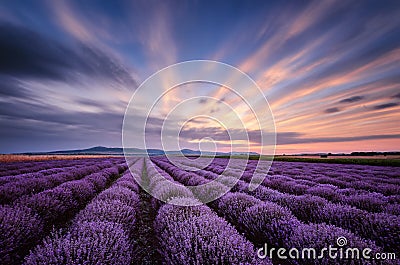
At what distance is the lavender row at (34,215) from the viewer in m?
2.59

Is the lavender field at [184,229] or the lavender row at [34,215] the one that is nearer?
the lavender field at [184,229]

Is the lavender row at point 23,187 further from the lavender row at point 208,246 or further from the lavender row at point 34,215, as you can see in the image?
the lavender row at point 208,246

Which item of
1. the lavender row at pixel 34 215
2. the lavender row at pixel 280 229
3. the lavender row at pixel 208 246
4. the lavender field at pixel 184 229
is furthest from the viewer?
the lavender row at pixel 34 215

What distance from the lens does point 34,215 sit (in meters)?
3.45

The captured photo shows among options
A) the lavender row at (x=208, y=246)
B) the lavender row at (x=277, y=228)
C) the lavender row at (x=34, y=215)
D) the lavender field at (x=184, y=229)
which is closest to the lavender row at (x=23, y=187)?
the lavender field at (x=184, y=229)

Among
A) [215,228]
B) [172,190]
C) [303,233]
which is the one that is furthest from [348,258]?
[172,190]

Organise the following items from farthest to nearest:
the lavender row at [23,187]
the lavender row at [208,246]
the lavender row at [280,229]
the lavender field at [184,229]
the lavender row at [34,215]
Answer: the lavender row at [23,187] < the lavender row at [34,215] < the lavender row at [280,229] < the lavender field at [184,229] < the lavender row at [208,246]

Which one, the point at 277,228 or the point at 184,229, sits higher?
the point at 184,229

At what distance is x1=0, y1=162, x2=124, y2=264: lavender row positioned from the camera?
2.59 metres

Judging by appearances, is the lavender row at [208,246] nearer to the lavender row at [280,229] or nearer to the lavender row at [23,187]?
the lavender row at [280,229]

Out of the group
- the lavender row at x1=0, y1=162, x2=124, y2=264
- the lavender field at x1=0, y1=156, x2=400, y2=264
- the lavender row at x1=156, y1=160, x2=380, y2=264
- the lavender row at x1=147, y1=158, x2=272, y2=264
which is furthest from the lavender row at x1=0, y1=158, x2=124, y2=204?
the lavender row at x1=156, y1=160, x2=380, y2=264

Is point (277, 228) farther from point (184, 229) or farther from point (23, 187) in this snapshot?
point (23, 187)

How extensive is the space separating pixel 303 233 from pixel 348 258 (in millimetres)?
585

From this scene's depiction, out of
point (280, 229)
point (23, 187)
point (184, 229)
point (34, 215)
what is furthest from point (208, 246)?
point (23, 187)
